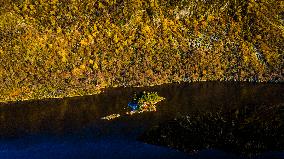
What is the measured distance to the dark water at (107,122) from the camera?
4216 centimetres

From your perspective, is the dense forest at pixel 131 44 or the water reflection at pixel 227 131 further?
the dense forest at pixel 131 44

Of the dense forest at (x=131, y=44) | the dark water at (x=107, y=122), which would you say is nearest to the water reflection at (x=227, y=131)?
the dark water at (x=107, y=122)

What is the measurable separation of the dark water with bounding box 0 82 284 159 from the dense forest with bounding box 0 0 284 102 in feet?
14.8

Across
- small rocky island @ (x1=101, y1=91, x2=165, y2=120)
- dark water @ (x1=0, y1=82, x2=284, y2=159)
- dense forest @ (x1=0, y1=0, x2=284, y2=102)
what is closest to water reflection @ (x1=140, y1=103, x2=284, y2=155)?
dark water @ (x1=0, y1=82, x2=284, y2=159)

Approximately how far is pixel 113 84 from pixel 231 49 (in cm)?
2087

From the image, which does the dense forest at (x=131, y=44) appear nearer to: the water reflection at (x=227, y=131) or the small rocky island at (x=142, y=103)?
the small rocky island at (x=142, y=103)

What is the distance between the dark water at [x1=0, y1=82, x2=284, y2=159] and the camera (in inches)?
1660

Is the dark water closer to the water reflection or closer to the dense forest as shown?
the water reflection

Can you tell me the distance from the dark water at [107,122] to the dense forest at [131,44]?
4.51 m

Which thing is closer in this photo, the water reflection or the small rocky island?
the water reflection

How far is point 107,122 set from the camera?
50.7 meters

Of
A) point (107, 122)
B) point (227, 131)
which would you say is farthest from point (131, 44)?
point (227, 131)

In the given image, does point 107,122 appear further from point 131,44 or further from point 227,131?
point 131,44

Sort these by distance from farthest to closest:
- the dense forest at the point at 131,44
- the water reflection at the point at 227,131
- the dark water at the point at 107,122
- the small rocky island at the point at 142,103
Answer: the dense forest at the point at 131,44 → the small rocky island at the point at 142,103 → the dark water at the point at 107,122 → the water reflection at the point at 227,131
